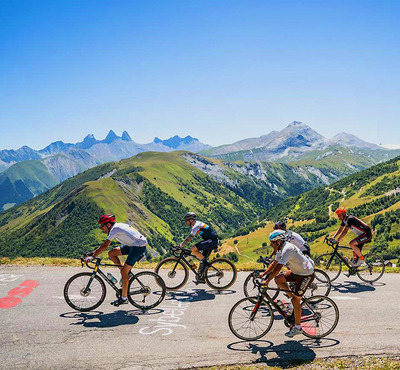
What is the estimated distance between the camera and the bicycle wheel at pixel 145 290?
11.8m

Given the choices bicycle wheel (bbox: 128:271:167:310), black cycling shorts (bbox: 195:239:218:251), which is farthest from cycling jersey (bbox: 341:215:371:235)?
bicycle wheel (bbox: 128:271:167:310)

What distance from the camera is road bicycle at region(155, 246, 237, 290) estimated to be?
14102 mm

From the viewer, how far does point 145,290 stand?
39.1 ft

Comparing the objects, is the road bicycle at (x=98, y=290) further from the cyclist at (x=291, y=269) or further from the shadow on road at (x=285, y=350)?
the cyclist at (x=291, y=269)

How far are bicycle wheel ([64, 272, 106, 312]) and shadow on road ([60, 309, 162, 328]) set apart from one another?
1.00ft

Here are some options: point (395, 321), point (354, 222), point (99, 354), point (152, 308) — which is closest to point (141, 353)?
point (99, 354)

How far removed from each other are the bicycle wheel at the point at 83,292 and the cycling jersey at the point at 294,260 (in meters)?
6.47

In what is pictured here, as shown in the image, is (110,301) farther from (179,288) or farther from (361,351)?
(361,351)

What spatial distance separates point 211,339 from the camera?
9.58m

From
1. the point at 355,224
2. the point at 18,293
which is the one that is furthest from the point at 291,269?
the point at 18,293

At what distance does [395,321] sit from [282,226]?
470 cm

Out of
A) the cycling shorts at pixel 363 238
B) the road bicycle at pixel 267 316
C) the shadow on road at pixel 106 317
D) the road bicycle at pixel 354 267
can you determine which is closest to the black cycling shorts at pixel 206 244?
the shadow on road at pixel 106 317

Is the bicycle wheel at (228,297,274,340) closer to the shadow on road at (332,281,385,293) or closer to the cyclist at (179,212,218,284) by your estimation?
the cyclist at (179,212,218,284)

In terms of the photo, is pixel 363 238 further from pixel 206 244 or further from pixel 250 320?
pixel 250 320
